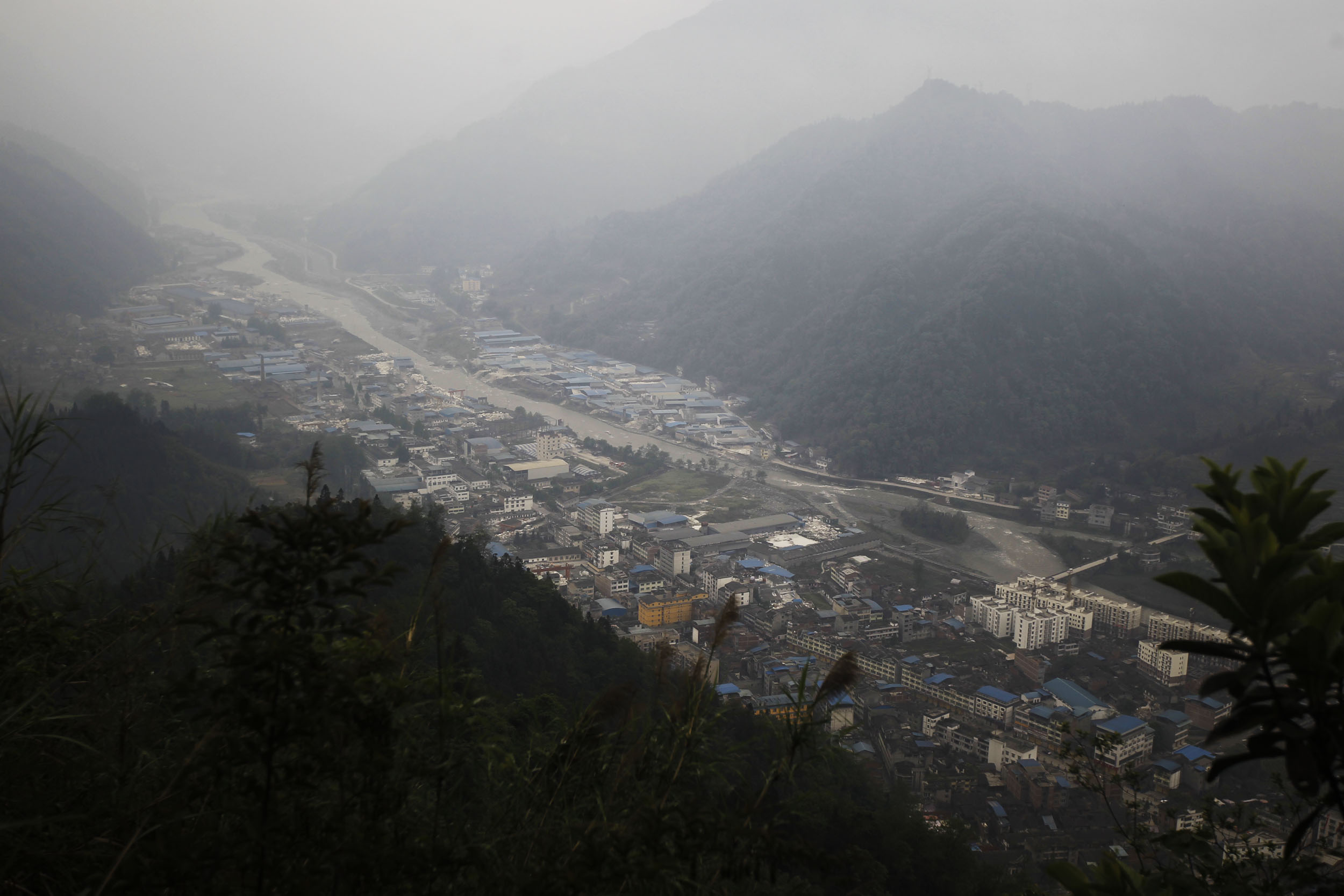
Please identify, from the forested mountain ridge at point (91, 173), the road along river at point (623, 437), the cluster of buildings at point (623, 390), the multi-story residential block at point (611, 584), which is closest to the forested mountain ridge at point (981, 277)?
the cluster of buildings at point (623, 390)

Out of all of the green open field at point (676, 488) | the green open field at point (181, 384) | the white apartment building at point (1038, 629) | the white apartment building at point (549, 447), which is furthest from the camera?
the white apartment building at point (549, 447)

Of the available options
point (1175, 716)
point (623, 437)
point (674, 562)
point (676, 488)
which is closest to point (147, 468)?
point (674, 562)

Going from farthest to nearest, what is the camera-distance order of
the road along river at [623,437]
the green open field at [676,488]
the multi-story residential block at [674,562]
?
the green open field at [676,488]
the road along river at [623,437]
the multi-story residential block at [674,562]

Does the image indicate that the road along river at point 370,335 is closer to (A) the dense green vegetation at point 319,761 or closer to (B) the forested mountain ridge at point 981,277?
(B) the forested mountain ridge at point 981,277

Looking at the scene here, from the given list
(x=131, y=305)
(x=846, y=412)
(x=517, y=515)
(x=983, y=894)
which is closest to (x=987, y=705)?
(x=983, y=894)

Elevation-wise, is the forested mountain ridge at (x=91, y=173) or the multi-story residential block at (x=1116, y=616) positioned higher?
the forested mountain ridge at (x=91, y=173)

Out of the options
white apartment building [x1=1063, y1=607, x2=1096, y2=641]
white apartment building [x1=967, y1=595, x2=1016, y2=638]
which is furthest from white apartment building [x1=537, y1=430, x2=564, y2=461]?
white apartment building [x1=1063, y1=607, x2=1096, y2=641]

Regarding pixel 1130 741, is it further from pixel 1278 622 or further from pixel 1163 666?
pixel 1278 622
